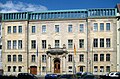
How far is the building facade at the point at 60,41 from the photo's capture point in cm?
7131

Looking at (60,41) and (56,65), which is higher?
Answer: (60,41)

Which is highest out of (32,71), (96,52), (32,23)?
(32,23)

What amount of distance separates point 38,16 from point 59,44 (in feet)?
28.0

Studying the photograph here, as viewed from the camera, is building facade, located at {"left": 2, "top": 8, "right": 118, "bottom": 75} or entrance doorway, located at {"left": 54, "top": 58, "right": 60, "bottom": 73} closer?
building facade, located at {"left": 2, "top": 8, "right": 118, "bottom": 75}

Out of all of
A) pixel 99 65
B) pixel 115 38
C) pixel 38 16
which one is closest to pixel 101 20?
pixel 115 38

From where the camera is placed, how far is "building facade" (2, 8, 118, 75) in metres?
71.3

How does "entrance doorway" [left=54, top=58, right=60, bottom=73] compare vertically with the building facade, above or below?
below

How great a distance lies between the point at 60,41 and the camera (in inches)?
2908

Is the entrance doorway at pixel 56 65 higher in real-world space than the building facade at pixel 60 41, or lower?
lower

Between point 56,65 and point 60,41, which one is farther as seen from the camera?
point 56,65

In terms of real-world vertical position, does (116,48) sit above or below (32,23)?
below

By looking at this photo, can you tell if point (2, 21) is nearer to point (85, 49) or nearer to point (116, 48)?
point (85, 49)

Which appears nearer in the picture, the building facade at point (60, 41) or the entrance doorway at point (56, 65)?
the building facade at point (60, 41)

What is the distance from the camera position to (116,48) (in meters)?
70.4
